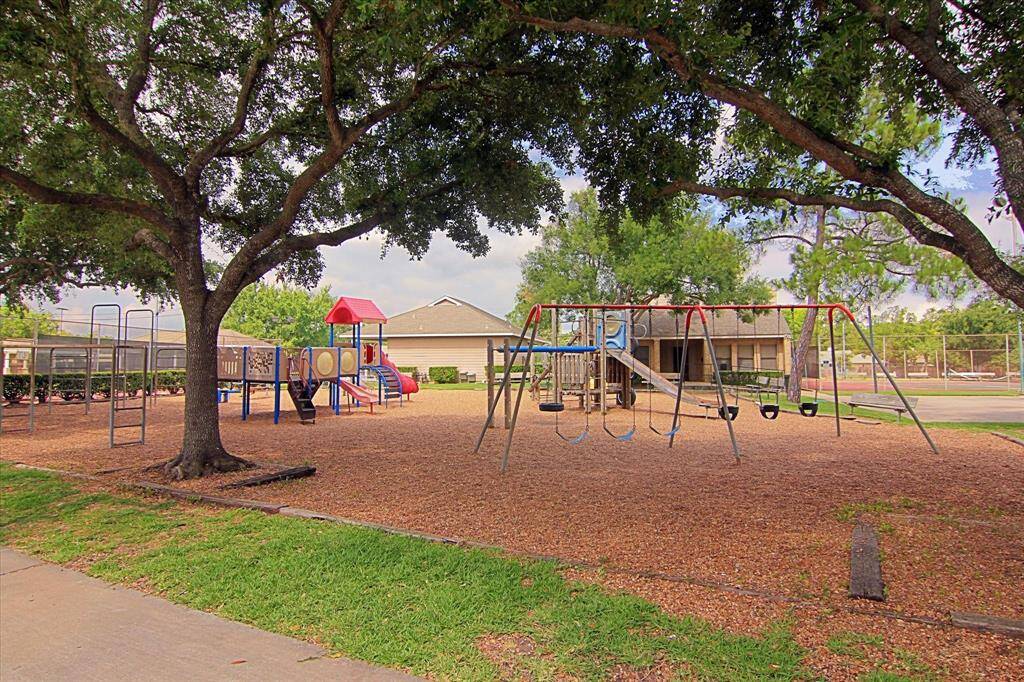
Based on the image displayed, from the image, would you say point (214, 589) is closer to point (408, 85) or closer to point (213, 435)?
point (213, 435)

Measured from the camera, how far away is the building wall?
36.8m

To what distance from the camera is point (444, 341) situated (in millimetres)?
37250

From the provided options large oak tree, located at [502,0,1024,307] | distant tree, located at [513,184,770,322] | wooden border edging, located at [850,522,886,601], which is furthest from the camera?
distant tree, located at [513,184,770,322]

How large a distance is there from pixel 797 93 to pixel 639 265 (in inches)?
889

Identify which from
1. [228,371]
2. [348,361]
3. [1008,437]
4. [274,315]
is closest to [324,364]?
[348,361]

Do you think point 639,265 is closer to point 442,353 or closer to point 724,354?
point 724,354

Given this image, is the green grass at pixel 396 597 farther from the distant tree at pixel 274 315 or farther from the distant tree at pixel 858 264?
the distant tree at pixel 274 315

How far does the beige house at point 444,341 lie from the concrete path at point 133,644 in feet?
104

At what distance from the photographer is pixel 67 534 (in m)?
5.57

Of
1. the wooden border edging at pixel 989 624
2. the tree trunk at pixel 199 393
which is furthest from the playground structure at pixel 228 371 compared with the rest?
the wooden border edging at pixel 989 624

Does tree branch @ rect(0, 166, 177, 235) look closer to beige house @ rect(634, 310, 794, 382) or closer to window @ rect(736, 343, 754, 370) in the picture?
beige house @ rect(634, 310, 794, 382)

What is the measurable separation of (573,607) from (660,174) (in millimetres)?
5453

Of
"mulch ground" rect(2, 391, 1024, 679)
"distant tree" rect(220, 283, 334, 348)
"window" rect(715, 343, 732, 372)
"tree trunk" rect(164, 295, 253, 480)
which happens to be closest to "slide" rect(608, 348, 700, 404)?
"mulch ground" rect(2, 391, 1024, 679)

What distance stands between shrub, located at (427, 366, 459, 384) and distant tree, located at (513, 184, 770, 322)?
6675mm
